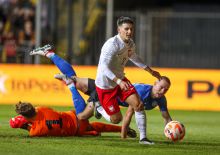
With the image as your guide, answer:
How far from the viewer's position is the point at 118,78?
13898mm

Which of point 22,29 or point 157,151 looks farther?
point 22,29

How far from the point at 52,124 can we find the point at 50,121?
74mm

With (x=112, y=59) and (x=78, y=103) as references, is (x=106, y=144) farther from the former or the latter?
(x=78, y=103)

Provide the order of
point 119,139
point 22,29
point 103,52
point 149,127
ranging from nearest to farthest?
point 103,52 < point 119,139 < point 149,127 < point 22,29

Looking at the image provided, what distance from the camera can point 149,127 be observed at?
59.4ft

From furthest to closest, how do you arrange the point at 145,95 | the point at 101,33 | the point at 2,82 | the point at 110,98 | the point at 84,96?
the point at 101,33, the point at 2,82, the point at 84,96, the point at 145,95, the point at 110,98

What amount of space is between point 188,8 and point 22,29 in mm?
6259

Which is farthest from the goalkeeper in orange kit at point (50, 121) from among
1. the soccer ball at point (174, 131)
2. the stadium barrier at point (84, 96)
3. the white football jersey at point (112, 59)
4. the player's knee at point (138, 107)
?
the stadium barrier at point (84, 96)

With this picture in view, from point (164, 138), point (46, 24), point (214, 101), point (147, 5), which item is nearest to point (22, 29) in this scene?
point (46, 24)

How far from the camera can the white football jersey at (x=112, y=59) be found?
1377 centimetres

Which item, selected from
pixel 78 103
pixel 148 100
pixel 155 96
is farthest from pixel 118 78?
pixel 78 103

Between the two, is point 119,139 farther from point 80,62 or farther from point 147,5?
point 147,5

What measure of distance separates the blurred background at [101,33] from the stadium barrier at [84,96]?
1.73 m

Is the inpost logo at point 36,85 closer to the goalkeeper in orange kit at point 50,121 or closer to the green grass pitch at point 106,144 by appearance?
the green grass pitch at point 106,144
